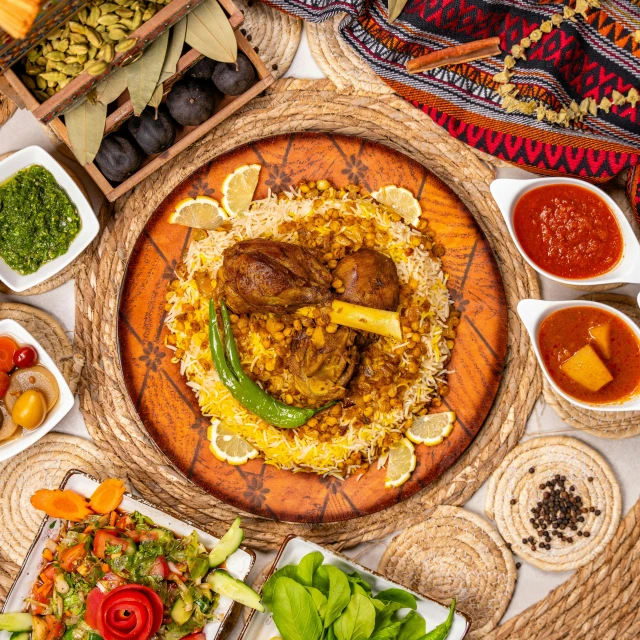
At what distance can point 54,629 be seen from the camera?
4539 mm

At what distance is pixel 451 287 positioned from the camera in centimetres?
475

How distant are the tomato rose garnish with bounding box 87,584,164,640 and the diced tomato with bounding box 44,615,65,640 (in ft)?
1.44

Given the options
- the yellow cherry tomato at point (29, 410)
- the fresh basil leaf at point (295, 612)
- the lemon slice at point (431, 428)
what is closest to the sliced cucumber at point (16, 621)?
the yellow cherry tomato at point (29, 410)

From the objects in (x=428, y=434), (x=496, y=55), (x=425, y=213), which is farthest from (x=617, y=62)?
(x=428, y=434)

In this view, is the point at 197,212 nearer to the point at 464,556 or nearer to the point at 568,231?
the point at 568,231

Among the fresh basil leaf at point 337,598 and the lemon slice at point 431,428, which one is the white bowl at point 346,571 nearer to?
the fresh basil leaf at point 337,598

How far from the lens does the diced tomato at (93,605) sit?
4402mm

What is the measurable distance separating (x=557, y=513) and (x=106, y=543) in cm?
335

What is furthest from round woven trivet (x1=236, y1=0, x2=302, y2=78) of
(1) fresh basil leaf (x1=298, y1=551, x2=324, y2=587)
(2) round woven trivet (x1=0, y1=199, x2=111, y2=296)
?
(1) fresh basil leaf (x1=298, y1=551, x2=324, y2=587)

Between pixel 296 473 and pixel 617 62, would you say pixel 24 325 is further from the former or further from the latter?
pixel 617 62

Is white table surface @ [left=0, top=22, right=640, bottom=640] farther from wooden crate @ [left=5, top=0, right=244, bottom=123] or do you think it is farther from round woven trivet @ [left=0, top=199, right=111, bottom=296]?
round woven trivet @ [left=0, top=199, right=111, bottom=296]

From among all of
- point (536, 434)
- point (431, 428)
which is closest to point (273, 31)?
point (431, 428)

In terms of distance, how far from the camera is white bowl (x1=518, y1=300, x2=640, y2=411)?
14.0ft

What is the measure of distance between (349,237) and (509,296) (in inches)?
51.9
